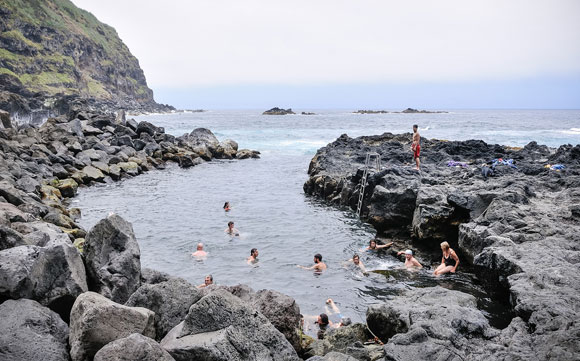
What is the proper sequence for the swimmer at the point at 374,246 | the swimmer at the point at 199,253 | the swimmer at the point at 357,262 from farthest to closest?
the swimmer at the point at 374,246 < the swimmer at the point at 199,253 < the swimmer at the point at 357,262

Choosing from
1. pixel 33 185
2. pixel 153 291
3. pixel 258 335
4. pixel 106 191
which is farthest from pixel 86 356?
pixel 106 191

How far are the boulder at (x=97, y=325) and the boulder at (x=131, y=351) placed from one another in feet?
1.64

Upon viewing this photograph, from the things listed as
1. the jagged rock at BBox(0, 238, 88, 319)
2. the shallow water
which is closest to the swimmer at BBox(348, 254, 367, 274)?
the shallow water

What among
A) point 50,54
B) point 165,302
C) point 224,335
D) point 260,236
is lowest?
point 260,236

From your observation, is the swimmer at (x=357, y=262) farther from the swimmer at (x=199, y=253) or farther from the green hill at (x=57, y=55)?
the green hill at (x=57, y=55)

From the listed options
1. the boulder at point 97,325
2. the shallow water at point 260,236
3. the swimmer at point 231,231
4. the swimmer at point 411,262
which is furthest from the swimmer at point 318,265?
the boulder at point 97,325

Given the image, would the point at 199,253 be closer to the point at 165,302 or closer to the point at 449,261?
the point at 449,261

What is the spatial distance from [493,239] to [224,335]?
844 cm

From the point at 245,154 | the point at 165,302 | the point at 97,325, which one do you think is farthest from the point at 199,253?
the point at 245,154

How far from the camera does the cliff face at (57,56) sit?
110 meters

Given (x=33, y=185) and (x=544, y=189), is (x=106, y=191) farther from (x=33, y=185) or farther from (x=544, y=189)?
(x=544, y=189)

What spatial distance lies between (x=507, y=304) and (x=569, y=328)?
475cm

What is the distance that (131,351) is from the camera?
16.4 ft

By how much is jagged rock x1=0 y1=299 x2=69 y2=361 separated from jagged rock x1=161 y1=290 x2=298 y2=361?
145 cm
